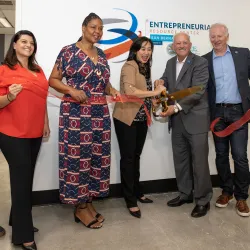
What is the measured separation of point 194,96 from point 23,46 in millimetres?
1565

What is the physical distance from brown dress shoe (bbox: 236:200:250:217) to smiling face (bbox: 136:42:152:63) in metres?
1.72

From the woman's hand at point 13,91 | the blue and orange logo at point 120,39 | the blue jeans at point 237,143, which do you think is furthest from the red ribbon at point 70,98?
the blue jeans at point 237,143

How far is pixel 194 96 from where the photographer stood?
109 inches

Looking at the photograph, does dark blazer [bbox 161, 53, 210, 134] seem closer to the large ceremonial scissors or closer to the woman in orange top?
the large ceremonial scissors

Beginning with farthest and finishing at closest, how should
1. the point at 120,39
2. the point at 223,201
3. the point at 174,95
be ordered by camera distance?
the point at 120,39 < the point at 223,201 < the point at 174,95

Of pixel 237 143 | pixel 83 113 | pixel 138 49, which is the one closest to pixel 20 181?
pixel 83 113

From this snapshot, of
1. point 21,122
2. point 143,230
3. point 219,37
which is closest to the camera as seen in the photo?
point 21,122

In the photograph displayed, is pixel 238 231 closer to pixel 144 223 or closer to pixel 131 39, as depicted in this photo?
pixel 144 223

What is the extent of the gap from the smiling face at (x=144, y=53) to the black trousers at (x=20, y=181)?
1.25 m

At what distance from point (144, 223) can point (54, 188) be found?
1076 millimetres

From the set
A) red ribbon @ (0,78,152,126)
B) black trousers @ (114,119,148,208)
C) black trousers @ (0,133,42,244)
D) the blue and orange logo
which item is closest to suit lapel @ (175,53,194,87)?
red ribbon @ (0,78,152,126)

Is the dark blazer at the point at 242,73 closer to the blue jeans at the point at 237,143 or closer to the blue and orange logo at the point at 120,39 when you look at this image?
the blue jeans at the point at 237,143

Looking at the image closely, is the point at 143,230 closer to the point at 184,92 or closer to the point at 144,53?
the point at 184,92

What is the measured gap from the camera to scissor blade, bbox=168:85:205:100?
8.57ft
